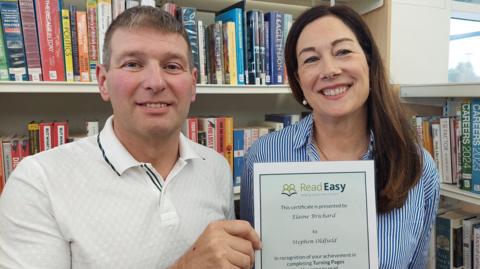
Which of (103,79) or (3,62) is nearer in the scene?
(103,79)

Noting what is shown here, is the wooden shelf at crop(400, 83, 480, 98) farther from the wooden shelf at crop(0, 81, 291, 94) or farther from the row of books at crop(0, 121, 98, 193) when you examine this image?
the row of books at crop(0, 121, 98, 193)

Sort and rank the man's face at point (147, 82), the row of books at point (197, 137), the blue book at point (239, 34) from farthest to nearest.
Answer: the blue book at point (239, 34)
the row of books at point (197, 137)
the man's face at point (147, 82)

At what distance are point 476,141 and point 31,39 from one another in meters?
1.89

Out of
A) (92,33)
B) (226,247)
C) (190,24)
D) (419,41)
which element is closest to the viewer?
(226,247)

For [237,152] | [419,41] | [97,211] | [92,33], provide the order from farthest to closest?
[419,41], [237,152], [92,33], [97,211]

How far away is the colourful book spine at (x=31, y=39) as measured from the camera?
4.21ft

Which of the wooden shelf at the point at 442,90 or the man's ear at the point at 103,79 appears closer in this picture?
the man's ear at the point at 103,79

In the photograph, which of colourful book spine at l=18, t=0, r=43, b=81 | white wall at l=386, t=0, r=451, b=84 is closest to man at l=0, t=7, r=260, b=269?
colourful book spine at l=18, t=0, r=43, b=81

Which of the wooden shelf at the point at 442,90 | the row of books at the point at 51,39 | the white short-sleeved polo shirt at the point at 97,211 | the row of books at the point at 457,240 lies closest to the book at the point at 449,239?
the row of books at the point at 457,240

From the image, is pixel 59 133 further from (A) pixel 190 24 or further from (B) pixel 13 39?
(A) pixel 190 24

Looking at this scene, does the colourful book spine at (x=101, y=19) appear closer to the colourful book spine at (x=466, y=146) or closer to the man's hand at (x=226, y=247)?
the man's hand at (x=226, y=247)

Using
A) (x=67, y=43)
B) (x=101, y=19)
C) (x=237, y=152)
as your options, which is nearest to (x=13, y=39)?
(x=67, y=43)

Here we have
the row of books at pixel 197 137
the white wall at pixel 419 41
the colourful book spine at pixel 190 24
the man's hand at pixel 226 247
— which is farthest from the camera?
the white wall at pixel 419 41

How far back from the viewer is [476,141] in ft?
5.17
